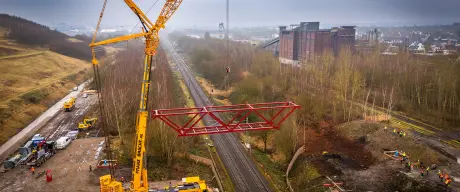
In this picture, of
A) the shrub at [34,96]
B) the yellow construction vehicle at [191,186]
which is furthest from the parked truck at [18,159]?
the shrub at [34,96]

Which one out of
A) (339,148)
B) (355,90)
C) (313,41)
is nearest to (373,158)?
(339,148)

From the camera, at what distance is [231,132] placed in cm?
2547

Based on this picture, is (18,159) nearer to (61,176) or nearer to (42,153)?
(42,153)

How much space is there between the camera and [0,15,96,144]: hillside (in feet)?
154

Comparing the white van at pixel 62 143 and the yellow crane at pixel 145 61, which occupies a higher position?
the yellow crane at pixel 145 61

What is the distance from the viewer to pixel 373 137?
35062mm

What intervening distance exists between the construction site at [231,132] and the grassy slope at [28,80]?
0.34m

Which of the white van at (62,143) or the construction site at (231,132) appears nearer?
the construction site at (231,132)

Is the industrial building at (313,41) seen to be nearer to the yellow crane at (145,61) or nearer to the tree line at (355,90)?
the tree line at (355,90)

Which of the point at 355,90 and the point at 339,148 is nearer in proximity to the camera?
the point at 339,148

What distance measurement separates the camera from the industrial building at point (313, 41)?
3007 inches

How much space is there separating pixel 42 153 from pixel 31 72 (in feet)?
151

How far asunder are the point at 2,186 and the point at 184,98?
3549cm

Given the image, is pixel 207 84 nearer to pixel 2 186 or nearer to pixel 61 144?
pixel 61 144
